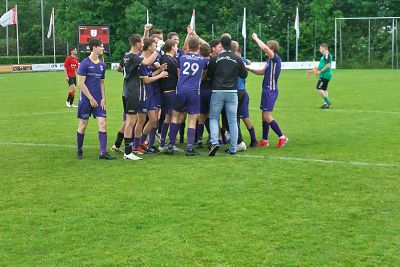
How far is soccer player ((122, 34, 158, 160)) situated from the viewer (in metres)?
10.6

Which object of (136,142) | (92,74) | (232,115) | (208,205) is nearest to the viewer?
(208,205)

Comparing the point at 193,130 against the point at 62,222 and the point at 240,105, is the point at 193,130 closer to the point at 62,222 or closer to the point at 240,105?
the point at 240,105

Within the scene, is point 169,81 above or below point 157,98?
above

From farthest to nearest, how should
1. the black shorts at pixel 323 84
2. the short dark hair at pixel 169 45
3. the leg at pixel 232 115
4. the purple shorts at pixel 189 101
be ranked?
the black shorts at pixel 323 84 < the short dark hair at pixel 169 45 < the leg at pixel 232 115 < the purple shorts at pixel 189 101

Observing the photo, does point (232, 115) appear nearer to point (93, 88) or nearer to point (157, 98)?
point (157, 98)

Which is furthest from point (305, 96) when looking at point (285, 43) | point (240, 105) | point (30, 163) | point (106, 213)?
point (285, 43)

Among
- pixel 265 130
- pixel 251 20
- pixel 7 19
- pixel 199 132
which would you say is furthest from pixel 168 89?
pixel 251 20

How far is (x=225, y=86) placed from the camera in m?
11.0

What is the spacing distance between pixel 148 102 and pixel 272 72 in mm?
2511

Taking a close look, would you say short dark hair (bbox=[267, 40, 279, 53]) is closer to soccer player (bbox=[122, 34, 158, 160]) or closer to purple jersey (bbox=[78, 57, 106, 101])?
soccer player (bbox=[122, 34, 158, 160])

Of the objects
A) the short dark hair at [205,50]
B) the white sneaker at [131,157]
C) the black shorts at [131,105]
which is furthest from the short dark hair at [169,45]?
the white sneaker at [131,157]

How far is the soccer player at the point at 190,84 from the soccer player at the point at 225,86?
0.26m

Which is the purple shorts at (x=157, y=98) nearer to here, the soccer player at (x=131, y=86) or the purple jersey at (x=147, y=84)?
the purple jersey at (x=147, y=84)

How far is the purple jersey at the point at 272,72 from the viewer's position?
12031 millimetres
